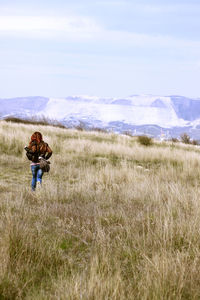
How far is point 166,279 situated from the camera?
2.36 meters

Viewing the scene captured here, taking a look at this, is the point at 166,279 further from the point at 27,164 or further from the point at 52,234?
the point at 27,164

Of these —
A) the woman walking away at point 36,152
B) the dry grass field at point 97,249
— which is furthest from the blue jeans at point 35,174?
the dry grass field at point 97,249

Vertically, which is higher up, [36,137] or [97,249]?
[36,137]

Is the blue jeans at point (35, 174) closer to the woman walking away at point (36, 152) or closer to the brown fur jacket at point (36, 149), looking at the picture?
the woman walking away at point (36, 152)

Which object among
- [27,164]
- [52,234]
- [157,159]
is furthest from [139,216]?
[157,159]

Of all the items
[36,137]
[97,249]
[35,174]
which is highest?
[36,137]

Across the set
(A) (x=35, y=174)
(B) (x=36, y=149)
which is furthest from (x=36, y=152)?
(A) (x=35, y=174)

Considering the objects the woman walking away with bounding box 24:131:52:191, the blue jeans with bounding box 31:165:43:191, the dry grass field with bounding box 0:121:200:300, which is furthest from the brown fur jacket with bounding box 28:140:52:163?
the dry grass field with bounding box 0:121:200:300

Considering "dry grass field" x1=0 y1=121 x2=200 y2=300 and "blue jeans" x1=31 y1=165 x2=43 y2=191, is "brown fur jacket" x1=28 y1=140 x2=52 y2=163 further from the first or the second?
"dry grass field" x1=0 y1=121 x2=200 y2=300

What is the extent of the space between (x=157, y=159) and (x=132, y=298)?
11064 mm

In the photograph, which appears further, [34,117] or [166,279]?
[34,117]

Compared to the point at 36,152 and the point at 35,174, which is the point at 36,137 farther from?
the point at 35,174

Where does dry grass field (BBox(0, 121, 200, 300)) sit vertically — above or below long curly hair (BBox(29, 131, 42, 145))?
below

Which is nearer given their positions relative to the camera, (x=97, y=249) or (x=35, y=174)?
(x=97, y=249)
